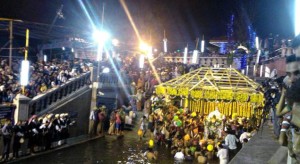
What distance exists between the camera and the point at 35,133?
54.5 ft

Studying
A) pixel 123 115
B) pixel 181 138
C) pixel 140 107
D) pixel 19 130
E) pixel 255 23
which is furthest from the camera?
pixel 255 23

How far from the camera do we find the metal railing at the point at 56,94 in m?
18.3

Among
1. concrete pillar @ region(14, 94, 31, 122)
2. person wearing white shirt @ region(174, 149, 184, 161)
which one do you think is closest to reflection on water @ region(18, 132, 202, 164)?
person wearing white shirt @ region(174, 149, 184, 161)

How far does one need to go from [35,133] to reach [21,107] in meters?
1.60

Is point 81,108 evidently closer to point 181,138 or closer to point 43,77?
point 43,77

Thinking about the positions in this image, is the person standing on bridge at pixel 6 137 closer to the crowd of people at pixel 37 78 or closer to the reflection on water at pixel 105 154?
the reflection on water at pixel 105 154

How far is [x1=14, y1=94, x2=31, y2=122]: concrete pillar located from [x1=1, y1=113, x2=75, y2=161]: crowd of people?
2.11 feet

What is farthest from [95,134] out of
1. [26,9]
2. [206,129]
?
[26,9]

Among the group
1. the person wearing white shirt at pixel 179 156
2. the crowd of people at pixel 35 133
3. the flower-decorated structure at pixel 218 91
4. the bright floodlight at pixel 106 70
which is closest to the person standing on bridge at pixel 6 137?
the crowd of people at pixel 35 133

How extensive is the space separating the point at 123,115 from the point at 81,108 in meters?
2.98

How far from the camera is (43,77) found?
22547 mm

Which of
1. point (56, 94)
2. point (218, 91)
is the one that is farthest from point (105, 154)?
point (218, 91)

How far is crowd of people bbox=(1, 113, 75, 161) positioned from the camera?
15289 mm

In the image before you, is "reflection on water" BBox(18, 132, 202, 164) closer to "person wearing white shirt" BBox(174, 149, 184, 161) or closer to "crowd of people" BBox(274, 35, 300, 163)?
"person wearing white shirt" BBox(174, 149, 184, 161)
